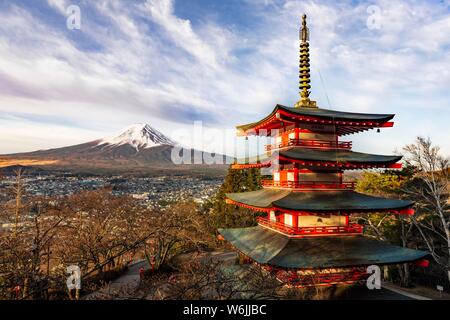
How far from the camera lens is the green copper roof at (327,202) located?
48.9 ft

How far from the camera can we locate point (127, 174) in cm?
10975

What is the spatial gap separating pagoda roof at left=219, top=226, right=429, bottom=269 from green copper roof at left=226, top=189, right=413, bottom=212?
200 cm

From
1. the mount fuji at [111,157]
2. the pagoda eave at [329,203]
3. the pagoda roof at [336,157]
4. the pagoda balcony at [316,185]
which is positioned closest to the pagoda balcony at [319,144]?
the pagoda roof at [336,157]

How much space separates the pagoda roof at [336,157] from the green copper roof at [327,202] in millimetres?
1908

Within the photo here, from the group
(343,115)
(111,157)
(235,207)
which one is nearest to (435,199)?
(343,115)

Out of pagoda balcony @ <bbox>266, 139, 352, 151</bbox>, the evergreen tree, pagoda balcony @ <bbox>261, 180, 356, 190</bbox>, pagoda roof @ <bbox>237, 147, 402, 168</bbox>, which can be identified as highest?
pagoda balcony @ <bbox>266, 139, 352, 151</bbox>

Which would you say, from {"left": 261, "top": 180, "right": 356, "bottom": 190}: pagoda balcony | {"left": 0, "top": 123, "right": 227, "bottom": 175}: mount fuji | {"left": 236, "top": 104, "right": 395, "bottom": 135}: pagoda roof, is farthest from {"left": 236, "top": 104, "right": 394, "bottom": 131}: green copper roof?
{"left": 0, "top": 123, "right": 227, "bottom": 175}: mount fuji

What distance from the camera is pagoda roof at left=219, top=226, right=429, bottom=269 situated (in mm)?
13898

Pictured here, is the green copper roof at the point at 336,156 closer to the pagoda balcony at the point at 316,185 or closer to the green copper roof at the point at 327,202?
the pagoda balcony at the point at 316,185

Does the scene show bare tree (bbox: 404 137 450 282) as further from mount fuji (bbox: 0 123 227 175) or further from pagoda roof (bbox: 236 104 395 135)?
mount fuji (bbox: 0 123 227 175)

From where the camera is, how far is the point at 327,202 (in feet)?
51.3

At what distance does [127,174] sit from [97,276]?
90101mm
